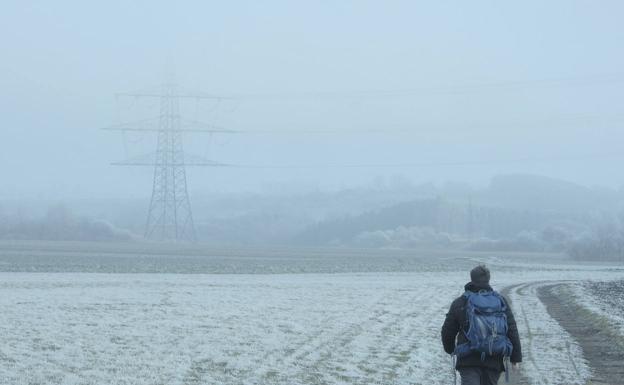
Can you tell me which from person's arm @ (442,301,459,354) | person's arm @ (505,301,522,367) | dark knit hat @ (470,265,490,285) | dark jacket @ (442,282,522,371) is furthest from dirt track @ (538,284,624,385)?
dark knit hat @ (470,265,490,285)

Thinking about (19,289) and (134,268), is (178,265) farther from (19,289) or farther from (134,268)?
(19,289)

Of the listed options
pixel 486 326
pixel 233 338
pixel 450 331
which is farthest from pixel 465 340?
pixel 233 338

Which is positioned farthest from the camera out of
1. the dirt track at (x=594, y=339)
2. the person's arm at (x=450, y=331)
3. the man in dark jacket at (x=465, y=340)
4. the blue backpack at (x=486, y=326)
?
the dirt track at (x=594, y=339)

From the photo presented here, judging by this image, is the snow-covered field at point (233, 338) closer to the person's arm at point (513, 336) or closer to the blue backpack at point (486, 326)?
the person's arm at point (513, 336)

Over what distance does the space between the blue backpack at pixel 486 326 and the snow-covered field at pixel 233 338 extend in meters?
5.95

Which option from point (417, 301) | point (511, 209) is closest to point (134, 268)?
point (417, 301)

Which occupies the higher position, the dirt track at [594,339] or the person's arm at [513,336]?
the person's arm at [513,336]

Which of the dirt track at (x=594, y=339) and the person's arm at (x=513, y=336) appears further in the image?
the dirt track at (x=594, y=339)

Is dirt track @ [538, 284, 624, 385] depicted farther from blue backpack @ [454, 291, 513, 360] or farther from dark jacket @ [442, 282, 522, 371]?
blue backpack @ [454, 291, 513, 360]

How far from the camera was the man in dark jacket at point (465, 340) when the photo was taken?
10148 mm

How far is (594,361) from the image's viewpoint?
1923cm

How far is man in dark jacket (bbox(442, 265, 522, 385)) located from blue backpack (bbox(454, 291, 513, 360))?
2.4 inches

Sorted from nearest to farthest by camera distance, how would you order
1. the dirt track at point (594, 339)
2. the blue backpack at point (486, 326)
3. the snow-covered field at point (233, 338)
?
the blue backpack at point (486, 326)
the snow-covered field at point (233, 338)
the dirt track at point (594, 339)

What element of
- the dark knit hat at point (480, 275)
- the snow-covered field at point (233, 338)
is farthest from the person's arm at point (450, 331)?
the snow-covered field at point (233, 338)
